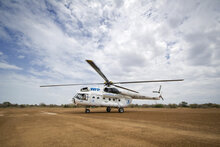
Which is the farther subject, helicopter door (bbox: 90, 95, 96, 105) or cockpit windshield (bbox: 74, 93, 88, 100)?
helicopter door (bbox: 90, 95, 96, 105)

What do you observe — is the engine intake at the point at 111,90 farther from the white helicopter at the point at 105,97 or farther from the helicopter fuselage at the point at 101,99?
the helicopter fuselage at the point at 101,99

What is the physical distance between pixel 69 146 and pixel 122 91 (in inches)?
585

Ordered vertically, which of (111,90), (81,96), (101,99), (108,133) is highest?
(111,90)

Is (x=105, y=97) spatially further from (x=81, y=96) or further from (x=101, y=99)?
(x=81, y=96)

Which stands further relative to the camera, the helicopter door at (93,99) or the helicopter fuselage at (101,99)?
the helicopter door at (93,99)

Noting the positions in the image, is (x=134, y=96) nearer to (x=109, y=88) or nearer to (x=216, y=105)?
(x=109, y=88)

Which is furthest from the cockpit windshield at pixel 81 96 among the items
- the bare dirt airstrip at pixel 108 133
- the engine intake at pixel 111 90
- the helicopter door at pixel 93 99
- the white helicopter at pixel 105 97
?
the bare dirt airstrip at pixel 108 133

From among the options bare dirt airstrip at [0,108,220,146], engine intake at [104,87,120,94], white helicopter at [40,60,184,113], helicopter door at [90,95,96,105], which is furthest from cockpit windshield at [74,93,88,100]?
bare dirt airstrip at [0,108,220,146]

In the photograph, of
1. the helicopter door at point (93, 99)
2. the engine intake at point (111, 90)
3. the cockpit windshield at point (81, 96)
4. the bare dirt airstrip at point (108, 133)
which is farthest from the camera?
the engine intake at point (111, 90)

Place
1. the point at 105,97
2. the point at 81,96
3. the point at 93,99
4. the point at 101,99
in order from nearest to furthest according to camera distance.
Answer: the point at 81,96
the point at 93,99
the point at 101,99
the point at 105,97

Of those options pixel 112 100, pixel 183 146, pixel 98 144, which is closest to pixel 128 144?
pixel 98 144

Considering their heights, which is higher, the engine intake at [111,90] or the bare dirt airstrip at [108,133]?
the engine intake at [111,90]

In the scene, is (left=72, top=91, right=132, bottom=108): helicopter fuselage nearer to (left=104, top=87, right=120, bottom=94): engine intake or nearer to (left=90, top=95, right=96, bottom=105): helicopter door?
(left=90, top=95, right=96, bottom=105): helicopter door

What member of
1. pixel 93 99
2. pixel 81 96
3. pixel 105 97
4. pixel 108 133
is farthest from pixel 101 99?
pixel 108 133
